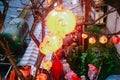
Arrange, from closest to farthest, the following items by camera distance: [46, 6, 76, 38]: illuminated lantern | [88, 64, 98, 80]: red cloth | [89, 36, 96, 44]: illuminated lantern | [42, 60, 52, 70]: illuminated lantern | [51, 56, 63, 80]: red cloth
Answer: [46, 6, 76, 38]: illuminated lantern → [42, 60, 52, 70]: illuminated lantern → [51, 56, 63, 80]: red cloth → [88, 64, 98, 80]: red cloth → [89, 36, 96, 44]: illuminated lantern

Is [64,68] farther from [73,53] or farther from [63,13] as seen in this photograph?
[63,13]

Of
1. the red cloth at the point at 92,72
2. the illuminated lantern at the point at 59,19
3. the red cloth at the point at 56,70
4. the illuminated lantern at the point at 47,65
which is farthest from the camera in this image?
the red cloth at the point at 92,72

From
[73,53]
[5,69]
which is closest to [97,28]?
[73,53]

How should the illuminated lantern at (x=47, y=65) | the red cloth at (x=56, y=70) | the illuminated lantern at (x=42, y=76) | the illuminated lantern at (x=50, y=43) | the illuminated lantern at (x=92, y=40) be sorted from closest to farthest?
the illuminated lantern at (x=50, y=43) → the illuminated lantern at (x=42, y=76) → the illuminated lantern at (x=47, y=65) → the red cloth at (x=56, y=70) → the illuminated lantern at (x=92, y=40)

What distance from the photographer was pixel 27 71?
11977 mm

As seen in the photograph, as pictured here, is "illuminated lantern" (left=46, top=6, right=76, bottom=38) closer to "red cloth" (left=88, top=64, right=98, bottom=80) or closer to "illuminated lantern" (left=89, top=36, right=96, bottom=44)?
"red cloth" (left=88, top=64, right=98, bottom=80)

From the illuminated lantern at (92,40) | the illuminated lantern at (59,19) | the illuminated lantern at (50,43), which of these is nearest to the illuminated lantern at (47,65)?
the illuminated lantern at (92,40)

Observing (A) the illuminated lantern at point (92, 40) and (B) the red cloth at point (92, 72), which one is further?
(A) the illuminated lantern at point (92, 40)

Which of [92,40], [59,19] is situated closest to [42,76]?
[92,40]

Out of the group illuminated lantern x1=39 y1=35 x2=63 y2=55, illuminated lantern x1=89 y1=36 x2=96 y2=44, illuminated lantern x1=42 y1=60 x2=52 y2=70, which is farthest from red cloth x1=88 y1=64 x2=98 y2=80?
illuminated lantern x1=39 y1=35 x2=63 y2=55

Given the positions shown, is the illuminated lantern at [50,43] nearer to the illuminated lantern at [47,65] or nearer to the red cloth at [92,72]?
the illuminated lantern at [47,65]

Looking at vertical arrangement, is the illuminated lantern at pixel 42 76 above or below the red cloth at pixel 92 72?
above

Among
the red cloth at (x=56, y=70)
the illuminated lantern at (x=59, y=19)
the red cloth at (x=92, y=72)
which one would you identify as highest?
the illuminated lantern at (x=59, y=19)

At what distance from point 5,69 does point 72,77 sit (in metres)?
4.78
